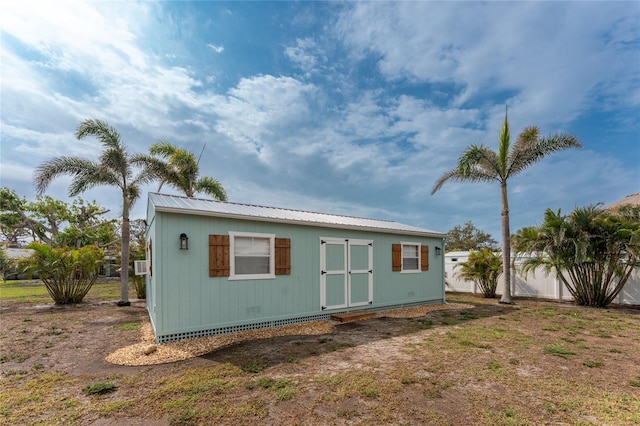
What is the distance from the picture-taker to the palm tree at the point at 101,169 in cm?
911

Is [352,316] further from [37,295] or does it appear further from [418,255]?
[37,295]

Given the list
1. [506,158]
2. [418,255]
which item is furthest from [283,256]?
[506,158]

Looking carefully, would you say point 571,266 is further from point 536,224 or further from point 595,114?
point 595,114

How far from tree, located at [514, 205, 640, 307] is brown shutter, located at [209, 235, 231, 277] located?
956cm

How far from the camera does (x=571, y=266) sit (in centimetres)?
923

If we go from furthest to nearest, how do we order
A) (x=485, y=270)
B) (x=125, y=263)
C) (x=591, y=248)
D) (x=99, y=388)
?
1. (x=485, y=270)
2. (x=125, y=263)
3. (x=591, y=248)
4. (x=99, y=388)

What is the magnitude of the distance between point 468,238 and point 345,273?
2644 centimetres

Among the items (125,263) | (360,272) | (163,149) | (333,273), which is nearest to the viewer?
(333,273)

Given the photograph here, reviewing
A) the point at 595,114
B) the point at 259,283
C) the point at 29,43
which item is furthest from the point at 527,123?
the point at 29,43

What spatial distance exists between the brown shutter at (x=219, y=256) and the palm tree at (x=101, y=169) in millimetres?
5892

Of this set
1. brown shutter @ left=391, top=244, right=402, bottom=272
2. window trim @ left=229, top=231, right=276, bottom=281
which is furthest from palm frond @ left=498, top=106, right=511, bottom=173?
window trim @ left=229, top=231, right=276, bottom=281

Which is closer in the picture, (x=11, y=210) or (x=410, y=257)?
(x=410, y=257)

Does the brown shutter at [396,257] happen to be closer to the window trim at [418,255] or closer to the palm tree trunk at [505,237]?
the window trim at [418,255]

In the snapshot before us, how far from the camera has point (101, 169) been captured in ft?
31.1
